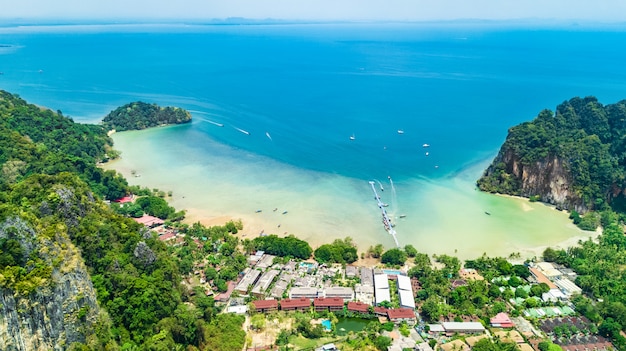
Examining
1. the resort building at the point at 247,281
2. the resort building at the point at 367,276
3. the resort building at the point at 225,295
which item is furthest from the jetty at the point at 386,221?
the resort building at the point at 225,295

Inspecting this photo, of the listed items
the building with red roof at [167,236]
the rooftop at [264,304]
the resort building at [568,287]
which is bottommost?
the building with red roof at [167,236]

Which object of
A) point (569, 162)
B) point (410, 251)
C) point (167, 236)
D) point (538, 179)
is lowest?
point (167, 236)

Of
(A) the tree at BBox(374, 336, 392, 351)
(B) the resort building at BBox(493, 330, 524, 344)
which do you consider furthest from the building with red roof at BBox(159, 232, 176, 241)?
(B) the resort building at BBox(493, 330, 524, 344)

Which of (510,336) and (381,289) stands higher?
(510,336)

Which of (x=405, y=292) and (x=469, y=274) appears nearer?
(x=405, y=292)

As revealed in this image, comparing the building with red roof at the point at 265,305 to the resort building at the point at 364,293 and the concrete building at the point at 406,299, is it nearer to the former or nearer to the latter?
the resort building at the point at 364,293

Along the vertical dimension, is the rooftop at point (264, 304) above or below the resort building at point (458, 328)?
below

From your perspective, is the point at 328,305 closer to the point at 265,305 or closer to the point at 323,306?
the point at 323,306

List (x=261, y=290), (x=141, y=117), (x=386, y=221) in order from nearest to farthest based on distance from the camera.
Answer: (x=261, y=290)
(x=386, y=221)
(x=141, y=117)

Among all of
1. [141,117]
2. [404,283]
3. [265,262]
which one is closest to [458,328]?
[404,283]
